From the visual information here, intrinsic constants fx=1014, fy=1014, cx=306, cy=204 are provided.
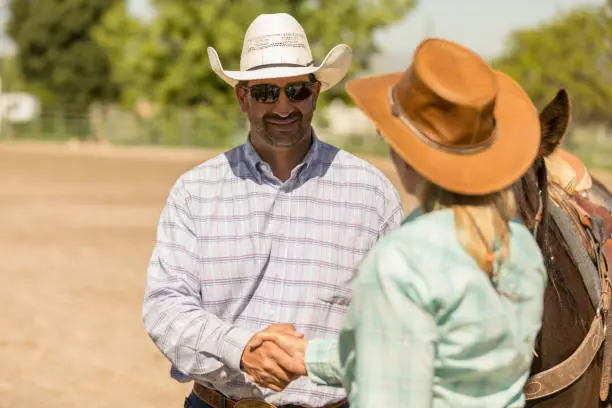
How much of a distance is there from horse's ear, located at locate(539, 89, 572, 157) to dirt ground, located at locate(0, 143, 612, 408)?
4138mm

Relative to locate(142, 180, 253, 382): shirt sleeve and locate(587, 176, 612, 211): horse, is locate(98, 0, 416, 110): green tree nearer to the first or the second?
locate(587, 176, 612, 211): horse

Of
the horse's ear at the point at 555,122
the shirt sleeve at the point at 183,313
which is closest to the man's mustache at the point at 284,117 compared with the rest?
the shirt sleeve at the point at 183,313

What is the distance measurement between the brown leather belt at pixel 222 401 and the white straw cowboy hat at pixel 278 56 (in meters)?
1.02

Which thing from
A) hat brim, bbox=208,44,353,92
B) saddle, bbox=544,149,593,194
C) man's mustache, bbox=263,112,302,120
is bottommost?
saddle, bbox=544,149,593,194

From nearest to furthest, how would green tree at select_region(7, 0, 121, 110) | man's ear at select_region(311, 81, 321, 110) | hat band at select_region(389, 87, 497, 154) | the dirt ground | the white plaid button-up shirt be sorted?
1. hat band at select_region(389, 87, 497, 154)
2. the white plaid button-up shirt
3. man's ear at select_region(311, 81, 321, 110)
4. the dirt ground
5. green tree at select_region(7, 0, 121, 110)

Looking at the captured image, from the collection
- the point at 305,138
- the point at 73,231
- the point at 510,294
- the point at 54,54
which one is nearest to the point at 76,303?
the point at 73,231

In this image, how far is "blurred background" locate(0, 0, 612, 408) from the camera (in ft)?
26.3

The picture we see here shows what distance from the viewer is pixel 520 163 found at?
2078mm

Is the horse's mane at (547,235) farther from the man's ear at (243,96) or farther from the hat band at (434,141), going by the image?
the man's ear at (243,96)

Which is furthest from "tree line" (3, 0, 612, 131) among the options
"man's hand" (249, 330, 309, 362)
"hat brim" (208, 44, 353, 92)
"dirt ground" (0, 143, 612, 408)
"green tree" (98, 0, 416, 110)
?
"man's hand" (249, 330, 309, 362)

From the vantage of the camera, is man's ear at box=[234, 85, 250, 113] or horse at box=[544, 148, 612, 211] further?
horse at box=[544, 148, 612, 211]

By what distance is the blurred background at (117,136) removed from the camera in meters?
8.03

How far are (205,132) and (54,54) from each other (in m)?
23.4

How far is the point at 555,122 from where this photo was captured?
3189mm
